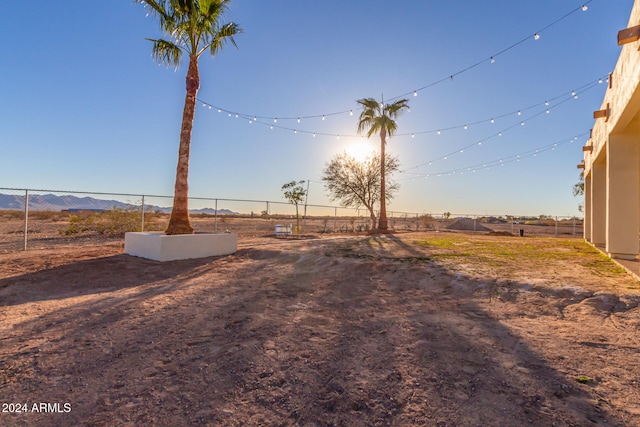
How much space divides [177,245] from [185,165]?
252 centimetres

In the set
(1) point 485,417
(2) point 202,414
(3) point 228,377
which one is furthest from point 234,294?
(1) point 485,417

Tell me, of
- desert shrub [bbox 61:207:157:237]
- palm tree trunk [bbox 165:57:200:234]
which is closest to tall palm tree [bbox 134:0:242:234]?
palm tree trunk [bbox 165:57:200:234]

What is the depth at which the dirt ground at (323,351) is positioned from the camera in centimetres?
216

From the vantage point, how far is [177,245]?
8.27 metres

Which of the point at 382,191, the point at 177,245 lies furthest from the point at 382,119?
the point at 177,245

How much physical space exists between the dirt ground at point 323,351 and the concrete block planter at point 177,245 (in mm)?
1854

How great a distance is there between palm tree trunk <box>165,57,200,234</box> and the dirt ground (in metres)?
2.94

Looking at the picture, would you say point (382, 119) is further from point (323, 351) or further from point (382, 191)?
point (323, 351)

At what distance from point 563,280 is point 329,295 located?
439cm

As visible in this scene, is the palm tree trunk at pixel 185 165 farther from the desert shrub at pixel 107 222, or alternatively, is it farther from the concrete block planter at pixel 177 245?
the desert shrub at pixel 107 222

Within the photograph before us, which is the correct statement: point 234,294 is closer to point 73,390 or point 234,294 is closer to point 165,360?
point 165,360

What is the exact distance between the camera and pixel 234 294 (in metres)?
5.25

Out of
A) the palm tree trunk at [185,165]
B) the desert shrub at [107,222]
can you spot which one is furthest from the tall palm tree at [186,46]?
the desert shrub at [107,222]

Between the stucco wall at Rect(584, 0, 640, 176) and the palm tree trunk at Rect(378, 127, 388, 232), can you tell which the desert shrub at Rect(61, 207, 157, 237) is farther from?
the stucco wall at Rect(584, 0, 640, 176)
